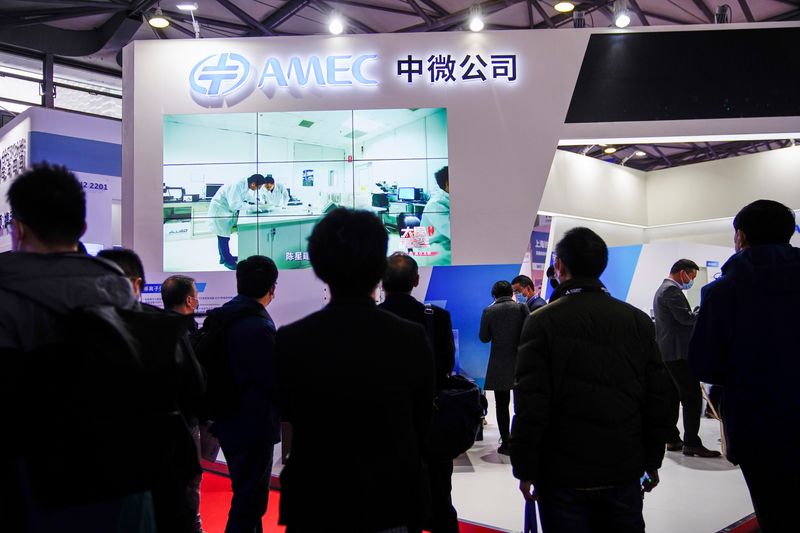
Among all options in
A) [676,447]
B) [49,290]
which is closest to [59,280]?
[49,290]

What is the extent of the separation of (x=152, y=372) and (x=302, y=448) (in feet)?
1.18

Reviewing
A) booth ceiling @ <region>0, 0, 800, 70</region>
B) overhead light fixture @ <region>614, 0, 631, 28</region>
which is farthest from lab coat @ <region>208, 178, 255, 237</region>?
booth ceiling @ <region>0, 0, 800, 70</region>

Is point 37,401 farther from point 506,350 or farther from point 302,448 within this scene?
point 506,350

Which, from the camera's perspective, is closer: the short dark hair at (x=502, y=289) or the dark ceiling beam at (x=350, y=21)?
the short dark hair at (x=502, y=289)

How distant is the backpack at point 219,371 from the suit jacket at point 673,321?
372cm

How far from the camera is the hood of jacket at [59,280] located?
4.47 feet

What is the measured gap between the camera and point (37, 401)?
1.32m

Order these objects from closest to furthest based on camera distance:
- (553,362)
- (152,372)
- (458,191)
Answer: (152,372), (553,362), (458,191)

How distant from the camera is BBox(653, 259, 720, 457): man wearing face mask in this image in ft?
17.5

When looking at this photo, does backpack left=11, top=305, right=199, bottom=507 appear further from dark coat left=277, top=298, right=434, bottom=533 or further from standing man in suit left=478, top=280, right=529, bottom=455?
standing man in suit left=478, top=280, right=529, bottom=455

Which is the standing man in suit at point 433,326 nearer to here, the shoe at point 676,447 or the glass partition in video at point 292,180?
the shoe at point 676,447

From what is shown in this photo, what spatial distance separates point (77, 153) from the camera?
9.52 m

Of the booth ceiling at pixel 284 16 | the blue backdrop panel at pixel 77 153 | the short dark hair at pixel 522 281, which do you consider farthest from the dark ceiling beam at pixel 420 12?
the short dark hair at pixel 522 281

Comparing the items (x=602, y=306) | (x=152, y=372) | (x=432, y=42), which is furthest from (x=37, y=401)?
(x=432, y=42)
